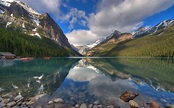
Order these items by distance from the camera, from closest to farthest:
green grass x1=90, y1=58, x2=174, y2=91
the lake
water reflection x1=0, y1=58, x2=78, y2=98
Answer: the lake < water reflection x1=0, y1=58, x2=78, y2=98 < green grass x1=90, y1=58, x2=174, y2=91

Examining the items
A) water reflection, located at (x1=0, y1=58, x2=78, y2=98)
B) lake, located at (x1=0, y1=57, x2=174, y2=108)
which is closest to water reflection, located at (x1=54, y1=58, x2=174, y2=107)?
lake, located at (x1=0, y1=57, x2=174, y2=108)

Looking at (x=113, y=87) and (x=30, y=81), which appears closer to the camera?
(x=113, y=87)

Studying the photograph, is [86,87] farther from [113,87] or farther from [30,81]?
[30,81]

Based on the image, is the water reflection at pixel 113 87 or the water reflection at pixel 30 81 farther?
the water reflection at pixel 30 81

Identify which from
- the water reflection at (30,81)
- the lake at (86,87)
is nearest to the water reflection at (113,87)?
the lake at (86,87)

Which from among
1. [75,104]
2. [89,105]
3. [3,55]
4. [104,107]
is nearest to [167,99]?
[104,107]

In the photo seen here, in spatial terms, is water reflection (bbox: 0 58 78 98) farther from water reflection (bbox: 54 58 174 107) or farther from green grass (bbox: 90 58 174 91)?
green grass (bbox: 90 58 174 91)

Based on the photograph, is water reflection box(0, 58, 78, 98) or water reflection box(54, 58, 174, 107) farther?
water reflection box(0, 58, 78, 98)

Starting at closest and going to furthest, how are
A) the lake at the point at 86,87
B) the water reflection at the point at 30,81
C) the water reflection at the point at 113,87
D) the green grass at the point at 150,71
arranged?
1. the lake at the point at 86,87
2. the water reflection at the point at 113,87
3. the water reflection at the point at 30,81
4. the green grass at the point at 150,71

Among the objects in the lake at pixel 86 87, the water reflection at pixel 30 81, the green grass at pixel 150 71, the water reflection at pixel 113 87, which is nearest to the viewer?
the lake at pixel 86 87

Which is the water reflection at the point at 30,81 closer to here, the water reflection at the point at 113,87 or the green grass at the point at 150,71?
the water reflection at the point at 113,87

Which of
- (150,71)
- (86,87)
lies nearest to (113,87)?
(86,87)

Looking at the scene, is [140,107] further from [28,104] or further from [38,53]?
[38,53]

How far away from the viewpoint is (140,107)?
587 inches
